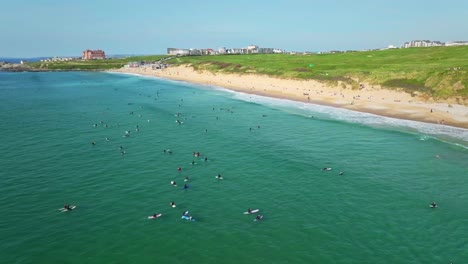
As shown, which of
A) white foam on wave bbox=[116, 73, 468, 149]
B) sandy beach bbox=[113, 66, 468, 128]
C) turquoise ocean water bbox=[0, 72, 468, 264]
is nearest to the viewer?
turquoise ocean water bbox=[0, 72, 468, 264]

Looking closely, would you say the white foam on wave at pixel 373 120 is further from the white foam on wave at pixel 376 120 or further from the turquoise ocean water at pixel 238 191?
the turquoise ocean water at pixel 238 191

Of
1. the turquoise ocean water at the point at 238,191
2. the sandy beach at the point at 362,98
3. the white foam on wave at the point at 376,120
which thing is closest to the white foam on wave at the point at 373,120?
the white foam on wave at the point at 376,120

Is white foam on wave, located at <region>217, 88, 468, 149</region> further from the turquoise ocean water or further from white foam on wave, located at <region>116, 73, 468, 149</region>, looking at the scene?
the turquoise ocean water

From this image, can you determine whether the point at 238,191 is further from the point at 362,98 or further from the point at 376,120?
the point at 362,98

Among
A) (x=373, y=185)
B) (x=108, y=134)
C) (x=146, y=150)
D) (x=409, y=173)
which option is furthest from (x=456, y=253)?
(x=108, y=134)

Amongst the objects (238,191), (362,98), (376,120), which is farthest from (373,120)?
(238,191)

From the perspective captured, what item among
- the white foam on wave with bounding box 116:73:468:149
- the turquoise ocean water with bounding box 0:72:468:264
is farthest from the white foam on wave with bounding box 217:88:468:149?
the turquoise ocean water with bounding box 0:72:468:264
